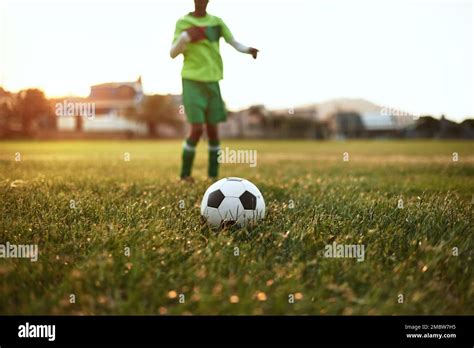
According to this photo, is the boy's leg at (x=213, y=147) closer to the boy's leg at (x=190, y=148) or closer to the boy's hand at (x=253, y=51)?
the boy's leg at (x=190, y=148)

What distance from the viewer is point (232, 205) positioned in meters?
2.96

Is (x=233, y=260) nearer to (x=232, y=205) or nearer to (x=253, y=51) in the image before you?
(x=232, y=205)

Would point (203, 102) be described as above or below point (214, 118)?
above

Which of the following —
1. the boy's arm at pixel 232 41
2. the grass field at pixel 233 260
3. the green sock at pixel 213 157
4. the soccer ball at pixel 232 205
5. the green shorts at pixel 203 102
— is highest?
the boy's arm at pixel 232 41

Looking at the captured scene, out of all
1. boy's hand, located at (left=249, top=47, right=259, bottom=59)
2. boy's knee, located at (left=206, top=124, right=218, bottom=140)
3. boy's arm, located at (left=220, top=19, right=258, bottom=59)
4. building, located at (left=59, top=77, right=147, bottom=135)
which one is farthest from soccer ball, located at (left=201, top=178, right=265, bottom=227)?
building, located at (left=59, top=77, right=147, bottom=135)

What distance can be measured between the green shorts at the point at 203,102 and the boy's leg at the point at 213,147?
0.13 m

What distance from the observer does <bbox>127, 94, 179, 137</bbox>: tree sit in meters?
48.9

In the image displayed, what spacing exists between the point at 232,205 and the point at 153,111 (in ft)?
157

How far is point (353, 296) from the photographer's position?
1.97 meters

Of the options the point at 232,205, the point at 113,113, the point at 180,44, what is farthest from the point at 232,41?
the point at 113,113

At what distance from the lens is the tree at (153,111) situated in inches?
1924

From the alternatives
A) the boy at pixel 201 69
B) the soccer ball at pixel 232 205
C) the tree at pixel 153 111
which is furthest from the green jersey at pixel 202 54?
the tree at pixel 153 111
